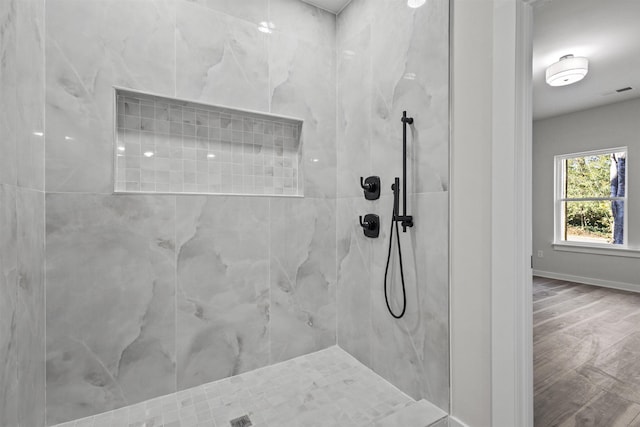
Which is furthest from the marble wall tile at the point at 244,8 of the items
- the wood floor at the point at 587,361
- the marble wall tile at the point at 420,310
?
the wood floor at the point at 587,361

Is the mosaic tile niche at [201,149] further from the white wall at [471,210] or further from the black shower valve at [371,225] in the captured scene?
the white wall at [471,210]

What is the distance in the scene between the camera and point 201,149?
6.22ft

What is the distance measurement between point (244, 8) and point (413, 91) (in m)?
1.21

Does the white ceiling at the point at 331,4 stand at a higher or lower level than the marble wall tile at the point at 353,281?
higher

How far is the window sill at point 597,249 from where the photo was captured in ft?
14.6

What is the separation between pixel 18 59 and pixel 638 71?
557cm

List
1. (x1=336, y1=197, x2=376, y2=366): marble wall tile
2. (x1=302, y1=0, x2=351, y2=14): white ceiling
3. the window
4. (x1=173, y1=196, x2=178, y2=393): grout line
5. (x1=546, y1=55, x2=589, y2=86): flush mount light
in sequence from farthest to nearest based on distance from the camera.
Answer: the window
(x1=546, y1=55, x2=589, y2=86): flush mount light
(x1=302, y1=0, x2=351, y2=14): white ceiling
(x1=336, y1=197, x2=376, y2=366): marble wall tile
(x1=173, y1=196, x2=178, y2=393): grout line

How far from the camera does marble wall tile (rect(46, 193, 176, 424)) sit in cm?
148

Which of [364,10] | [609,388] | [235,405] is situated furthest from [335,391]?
[364,10]

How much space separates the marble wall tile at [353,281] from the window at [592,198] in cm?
488

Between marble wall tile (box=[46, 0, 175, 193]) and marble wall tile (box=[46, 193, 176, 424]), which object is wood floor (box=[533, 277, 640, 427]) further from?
marble wall tile (box=[46, 0, 175, 193])

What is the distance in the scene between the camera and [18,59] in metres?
1.15

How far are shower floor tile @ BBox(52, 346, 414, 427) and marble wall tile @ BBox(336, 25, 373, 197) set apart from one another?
1.21 metres

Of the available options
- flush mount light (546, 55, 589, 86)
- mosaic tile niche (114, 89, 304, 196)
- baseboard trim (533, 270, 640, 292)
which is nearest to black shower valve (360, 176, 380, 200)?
mosaic tile niche (114, 89, 304, 196)
